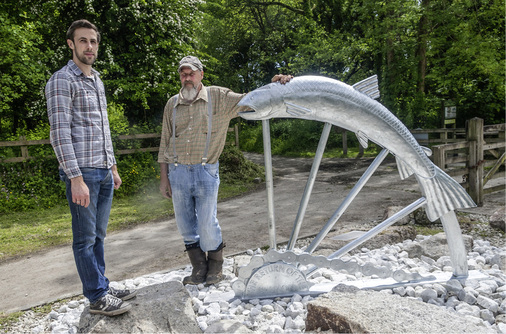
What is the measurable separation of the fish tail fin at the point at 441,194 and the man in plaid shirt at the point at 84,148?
97.8 inches

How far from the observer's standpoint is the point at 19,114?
1023 centimetres

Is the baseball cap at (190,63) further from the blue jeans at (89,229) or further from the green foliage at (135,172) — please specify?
the green foliage at (135,172)

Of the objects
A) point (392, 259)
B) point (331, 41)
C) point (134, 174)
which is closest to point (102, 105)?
point (392, 259)

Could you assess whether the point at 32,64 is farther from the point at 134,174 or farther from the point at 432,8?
the point at 432,8

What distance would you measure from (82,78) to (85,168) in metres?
0.62

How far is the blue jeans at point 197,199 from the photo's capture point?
3338mm

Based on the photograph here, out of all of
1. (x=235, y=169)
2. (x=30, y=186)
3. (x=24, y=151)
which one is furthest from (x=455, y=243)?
(x=24, y=151)

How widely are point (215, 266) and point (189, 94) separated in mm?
1585

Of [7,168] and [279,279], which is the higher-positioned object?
[7,168]

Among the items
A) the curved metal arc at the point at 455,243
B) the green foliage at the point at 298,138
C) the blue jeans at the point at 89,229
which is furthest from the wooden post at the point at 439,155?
the green foliage at the point at 298,138

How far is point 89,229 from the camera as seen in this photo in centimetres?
263

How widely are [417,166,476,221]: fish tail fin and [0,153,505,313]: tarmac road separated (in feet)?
6.69

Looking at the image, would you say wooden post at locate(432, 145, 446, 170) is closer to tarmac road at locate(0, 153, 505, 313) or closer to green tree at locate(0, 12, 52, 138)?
tarmac road at locate(0, 153, 505, 313)

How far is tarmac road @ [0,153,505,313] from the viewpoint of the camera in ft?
13.5
